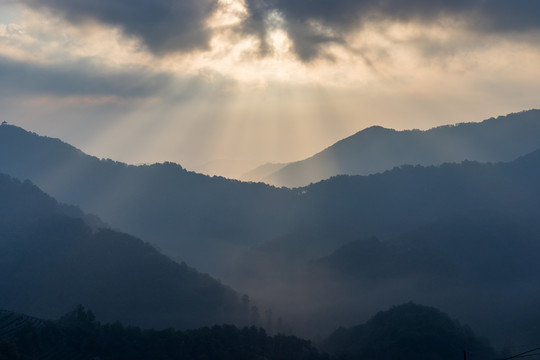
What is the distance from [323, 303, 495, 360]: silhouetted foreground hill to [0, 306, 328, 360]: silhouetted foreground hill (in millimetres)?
18373

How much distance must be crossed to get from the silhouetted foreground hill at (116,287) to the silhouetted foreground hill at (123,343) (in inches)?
2262

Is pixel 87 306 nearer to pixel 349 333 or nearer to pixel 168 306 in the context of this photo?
pixel 168 306

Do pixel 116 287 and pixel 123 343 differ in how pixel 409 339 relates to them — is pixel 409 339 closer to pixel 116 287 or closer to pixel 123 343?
pixel 123 343

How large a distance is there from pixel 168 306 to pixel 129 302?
12608 mm

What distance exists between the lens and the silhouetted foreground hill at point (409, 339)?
127 metres

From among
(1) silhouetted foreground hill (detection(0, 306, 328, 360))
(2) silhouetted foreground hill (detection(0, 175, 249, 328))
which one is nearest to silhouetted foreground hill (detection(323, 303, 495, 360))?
(1) silhouetted foreground hill (detection(0, 306, 328, 360))

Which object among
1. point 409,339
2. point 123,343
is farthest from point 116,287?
point 409,339

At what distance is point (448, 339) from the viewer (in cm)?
13162

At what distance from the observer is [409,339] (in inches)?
5123

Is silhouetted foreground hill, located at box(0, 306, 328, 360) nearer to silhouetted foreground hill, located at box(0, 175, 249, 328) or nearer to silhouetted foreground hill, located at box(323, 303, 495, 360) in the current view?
silhouetted foreground hill, located at box(323, 303, 495, 360)

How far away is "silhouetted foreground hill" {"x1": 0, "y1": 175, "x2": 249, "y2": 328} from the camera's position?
175750 mm

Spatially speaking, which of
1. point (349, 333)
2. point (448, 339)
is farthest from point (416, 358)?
point (349, 333)

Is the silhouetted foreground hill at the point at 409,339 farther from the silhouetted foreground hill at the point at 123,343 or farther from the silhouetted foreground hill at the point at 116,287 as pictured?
the silhouetted foreground hill at the point at 116,287

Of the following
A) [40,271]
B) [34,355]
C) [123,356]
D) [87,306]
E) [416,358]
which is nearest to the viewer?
[34,355]
